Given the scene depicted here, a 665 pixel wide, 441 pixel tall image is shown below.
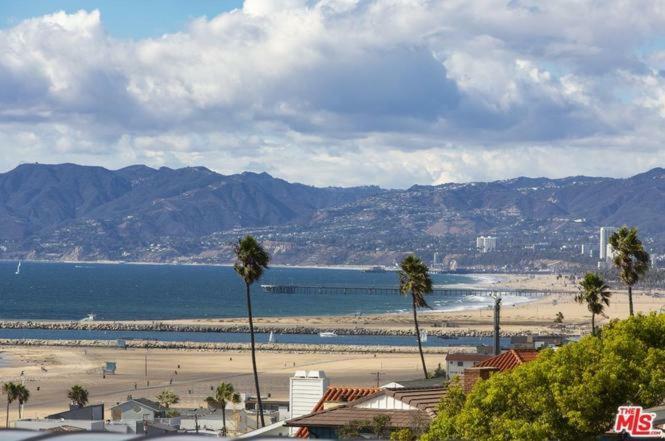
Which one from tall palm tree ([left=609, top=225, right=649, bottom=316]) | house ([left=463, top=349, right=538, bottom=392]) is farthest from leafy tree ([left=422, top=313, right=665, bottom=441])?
tall palm tree ([left=609, top=225, right=649, bottom=316])

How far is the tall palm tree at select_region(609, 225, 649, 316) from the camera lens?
61875mm

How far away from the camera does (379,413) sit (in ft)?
112

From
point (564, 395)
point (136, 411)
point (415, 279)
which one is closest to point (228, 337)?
point (415, 279)

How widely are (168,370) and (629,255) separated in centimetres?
6404

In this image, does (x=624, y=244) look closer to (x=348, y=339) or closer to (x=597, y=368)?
(x=597, y=368)

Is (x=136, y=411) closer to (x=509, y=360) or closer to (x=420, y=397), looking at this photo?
(x=509, y=360)

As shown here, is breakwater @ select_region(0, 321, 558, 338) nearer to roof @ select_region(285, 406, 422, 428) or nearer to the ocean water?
the ocean water

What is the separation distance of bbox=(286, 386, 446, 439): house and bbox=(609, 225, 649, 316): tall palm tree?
86.3ft

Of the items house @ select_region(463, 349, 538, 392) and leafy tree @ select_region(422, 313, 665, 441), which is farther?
house @ select_region(463, 349, 538, 392)

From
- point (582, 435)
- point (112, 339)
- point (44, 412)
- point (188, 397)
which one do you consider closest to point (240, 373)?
point (188, 397)

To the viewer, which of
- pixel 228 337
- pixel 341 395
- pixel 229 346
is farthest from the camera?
pixel 228 337

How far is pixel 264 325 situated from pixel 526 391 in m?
164

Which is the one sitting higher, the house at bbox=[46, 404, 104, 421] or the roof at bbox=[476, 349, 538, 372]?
the roof at bbox=[476, 349, 538, 372]

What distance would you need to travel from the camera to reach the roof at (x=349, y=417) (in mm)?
33125
